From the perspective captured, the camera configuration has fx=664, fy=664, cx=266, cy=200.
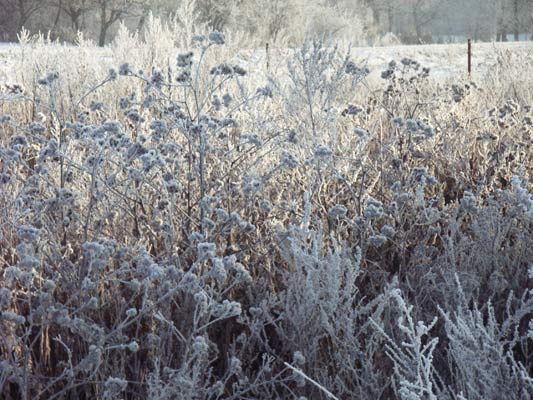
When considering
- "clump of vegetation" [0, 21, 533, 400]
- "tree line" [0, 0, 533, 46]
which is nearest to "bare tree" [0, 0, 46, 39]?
"tree line" [0, 0, 533, 46]

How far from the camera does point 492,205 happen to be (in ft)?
9.73

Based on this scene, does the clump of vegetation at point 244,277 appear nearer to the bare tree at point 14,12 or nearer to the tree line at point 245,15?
the tree line at point 245,15

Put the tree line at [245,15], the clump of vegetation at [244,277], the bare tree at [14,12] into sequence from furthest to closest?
the bare tree at [14,12] → the tree line at [245,15] → the clump of vegetation at [244,277]

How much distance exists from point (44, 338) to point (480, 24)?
5717 cm

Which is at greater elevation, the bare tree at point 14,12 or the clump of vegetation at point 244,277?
the bare tree at point 14,12

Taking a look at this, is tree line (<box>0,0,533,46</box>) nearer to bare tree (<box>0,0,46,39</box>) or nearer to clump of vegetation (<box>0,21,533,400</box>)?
bare tree (<box>0,0,46,39</box>)

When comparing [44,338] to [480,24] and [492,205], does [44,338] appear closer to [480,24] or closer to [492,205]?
[492,205]

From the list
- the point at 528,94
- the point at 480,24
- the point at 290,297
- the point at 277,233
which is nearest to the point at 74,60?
the point at 528,94

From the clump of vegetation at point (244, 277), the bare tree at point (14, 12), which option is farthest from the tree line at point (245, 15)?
the clump of vegetation at point (244, 277)

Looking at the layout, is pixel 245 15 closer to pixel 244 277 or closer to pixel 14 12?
pixel 14 12

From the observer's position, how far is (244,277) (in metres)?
2.04

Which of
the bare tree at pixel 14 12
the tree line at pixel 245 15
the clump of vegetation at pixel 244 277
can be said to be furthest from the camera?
the bare tree at pixel 14 12

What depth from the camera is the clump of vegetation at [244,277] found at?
1.84 metres

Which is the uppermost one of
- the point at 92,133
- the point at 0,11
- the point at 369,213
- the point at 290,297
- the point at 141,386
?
the point at 0,11
